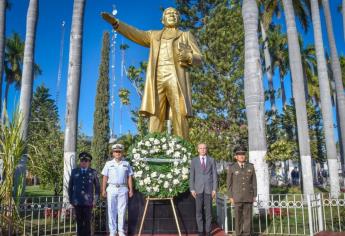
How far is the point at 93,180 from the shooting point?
6.35 metres

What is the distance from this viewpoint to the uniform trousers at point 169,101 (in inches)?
311

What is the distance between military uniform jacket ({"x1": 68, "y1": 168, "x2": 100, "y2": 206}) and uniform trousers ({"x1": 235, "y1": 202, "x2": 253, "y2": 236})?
2491 mm

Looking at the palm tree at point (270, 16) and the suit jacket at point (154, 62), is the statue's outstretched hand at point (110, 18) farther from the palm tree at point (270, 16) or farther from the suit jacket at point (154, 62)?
the palm tree at point (270, 16)

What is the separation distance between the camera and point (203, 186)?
637cm

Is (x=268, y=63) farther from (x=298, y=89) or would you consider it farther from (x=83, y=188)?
(x=83, y=188)

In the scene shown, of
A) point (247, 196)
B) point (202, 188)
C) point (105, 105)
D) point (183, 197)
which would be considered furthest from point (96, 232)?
point (105, 105)

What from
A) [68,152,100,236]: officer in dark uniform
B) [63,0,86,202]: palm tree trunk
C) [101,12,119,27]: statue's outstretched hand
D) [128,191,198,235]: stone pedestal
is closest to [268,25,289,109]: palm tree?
[63,0,86,202]: palm tree trunk

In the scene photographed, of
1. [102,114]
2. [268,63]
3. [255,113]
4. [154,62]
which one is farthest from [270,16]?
[154,62]

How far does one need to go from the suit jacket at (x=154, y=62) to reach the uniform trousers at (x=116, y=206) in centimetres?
216

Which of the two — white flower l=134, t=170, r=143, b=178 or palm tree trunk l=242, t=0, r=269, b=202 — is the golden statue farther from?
palm tree trunk l=242, t=0, r=269, b=202

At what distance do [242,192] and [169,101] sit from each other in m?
2.82

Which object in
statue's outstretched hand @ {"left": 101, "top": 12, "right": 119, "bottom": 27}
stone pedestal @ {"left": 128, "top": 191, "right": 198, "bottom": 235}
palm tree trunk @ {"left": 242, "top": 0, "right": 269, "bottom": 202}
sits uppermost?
statue's outstretched hand @ {"left": 101, "top": 12, "right": 119, "bottom": 27}

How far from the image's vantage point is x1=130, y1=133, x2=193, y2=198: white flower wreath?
22.6 ft

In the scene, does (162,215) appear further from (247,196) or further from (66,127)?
(66,127)
